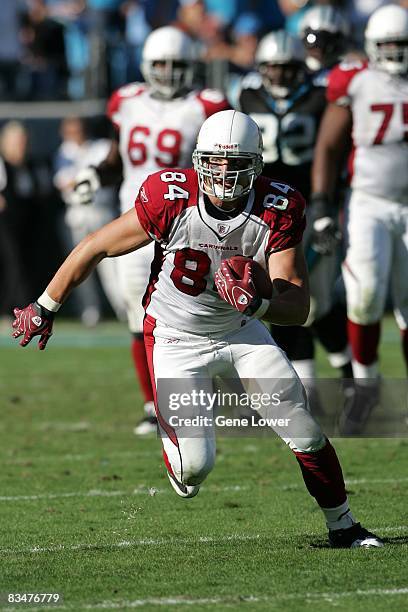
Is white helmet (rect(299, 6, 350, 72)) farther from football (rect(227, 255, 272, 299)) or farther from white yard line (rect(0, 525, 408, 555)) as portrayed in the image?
white yard line (rect(0, 525, 408, 555))

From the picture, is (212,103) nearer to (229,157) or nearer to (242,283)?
(229,157)

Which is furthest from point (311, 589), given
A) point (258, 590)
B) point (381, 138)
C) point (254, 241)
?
point (381, 138)

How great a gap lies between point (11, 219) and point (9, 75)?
1.50m

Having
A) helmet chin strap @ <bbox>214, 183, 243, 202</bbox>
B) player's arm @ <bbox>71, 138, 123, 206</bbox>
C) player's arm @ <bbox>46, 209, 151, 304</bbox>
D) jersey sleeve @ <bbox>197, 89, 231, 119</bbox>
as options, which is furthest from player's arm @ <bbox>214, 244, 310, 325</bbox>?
jersey sleeve @ <bbox>197, 89, 231, 119</bbox>

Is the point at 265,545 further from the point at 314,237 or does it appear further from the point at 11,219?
the point at 11,219

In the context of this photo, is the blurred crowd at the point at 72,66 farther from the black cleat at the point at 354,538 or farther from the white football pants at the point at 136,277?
the black cleat at the point at 354,538

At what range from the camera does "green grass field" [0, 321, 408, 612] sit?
144 inches

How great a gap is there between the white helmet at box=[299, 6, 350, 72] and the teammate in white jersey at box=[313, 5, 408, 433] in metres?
0.57

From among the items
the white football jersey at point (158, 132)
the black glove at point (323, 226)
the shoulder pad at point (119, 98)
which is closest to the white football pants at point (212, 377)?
the black glove at point (323, 226)

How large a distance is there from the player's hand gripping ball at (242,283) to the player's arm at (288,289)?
0.05 meters

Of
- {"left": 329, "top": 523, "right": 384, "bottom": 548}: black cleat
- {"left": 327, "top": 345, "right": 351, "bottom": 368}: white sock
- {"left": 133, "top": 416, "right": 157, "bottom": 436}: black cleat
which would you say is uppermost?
{"left": 329, "top": 523, "right": 384, "bottom": 548}: black cleat

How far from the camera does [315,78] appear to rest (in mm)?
7012

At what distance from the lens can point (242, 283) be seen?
13.1 feet

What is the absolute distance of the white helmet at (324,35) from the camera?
7.05m
